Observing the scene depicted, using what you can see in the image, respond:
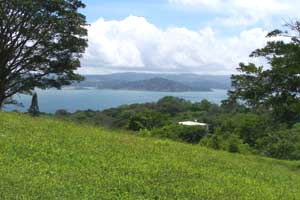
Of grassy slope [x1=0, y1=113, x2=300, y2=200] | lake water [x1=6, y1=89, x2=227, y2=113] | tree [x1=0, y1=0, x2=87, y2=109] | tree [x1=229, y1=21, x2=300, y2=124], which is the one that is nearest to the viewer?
grassy slope [x1=0, y1=113, x2=300, y2=200]

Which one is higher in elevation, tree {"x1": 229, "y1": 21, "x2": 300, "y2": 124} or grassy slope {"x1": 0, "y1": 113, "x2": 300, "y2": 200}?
tree {"x1": 229, "y1": 21, "x2": 300, "y2": 124}

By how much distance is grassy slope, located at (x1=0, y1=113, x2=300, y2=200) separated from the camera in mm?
5938

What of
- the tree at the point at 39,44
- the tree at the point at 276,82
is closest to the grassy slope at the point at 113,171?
the tree at the point at 276,82

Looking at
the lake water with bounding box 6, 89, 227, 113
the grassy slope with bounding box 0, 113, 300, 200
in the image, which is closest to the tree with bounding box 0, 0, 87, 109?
the lake water with bounding box 6, 89, 227, 113

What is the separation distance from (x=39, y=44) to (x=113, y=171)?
1370cm

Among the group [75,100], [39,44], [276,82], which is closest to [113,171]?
[276,82]

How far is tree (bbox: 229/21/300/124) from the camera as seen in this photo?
11.9m

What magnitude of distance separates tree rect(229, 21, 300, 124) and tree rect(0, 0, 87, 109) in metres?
9.65

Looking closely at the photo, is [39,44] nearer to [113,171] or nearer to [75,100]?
[113,171]

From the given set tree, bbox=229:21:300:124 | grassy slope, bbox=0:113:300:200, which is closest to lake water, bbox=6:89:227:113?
tree, bbox=229:21:300:124

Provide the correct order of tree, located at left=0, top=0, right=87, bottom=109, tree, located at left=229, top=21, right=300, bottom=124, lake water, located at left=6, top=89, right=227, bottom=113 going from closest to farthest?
tree, located at left=229, top=21, right=300, bottom=124, tree, located at left=0, top=0, right=87, bottom=109, lake water, located at left=6, top=89, right=227, bottom=113

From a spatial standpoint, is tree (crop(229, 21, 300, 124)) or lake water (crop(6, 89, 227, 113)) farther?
lake water (crop(6, 89, 227, 113))

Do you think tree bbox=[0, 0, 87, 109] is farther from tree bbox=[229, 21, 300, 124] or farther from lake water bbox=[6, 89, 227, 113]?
tree bbox=[229, 21, 300, 124]

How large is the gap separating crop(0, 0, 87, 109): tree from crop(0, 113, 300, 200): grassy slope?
27.0 feet
